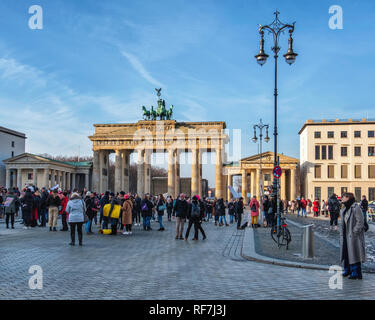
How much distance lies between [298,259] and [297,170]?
7053 cm

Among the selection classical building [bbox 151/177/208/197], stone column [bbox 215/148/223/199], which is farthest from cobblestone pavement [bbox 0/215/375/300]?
classical building [bbox 151/177/208/197]

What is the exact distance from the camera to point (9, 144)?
304 ft

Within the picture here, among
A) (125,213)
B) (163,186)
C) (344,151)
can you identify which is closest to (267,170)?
(344,151)

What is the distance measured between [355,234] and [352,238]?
0.10 m

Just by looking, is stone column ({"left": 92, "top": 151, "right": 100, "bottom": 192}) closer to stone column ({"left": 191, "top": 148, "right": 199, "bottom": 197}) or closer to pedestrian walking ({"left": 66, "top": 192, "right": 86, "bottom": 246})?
stone column ({"left": 191, "top": 148, "right": 199, "bottom": 197})

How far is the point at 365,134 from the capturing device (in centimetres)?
7125

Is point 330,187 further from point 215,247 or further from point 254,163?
point 215,247

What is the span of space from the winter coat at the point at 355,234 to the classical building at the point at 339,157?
2566 inches

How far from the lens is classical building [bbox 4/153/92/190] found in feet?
255

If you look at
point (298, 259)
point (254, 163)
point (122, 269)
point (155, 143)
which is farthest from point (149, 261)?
point (254, 163)

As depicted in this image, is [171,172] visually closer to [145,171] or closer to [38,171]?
[145,171]

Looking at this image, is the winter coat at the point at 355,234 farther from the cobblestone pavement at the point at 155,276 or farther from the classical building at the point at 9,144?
the classical building at the point at 9,144

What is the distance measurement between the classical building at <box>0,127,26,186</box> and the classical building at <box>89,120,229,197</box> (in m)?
21.7

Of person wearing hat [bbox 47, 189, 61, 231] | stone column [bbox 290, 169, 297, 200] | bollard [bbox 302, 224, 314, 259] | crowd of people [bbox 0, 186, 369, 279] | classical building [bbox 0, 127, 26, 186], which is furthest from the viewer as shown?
classical building [bbox 0, 127, 26, 186]
